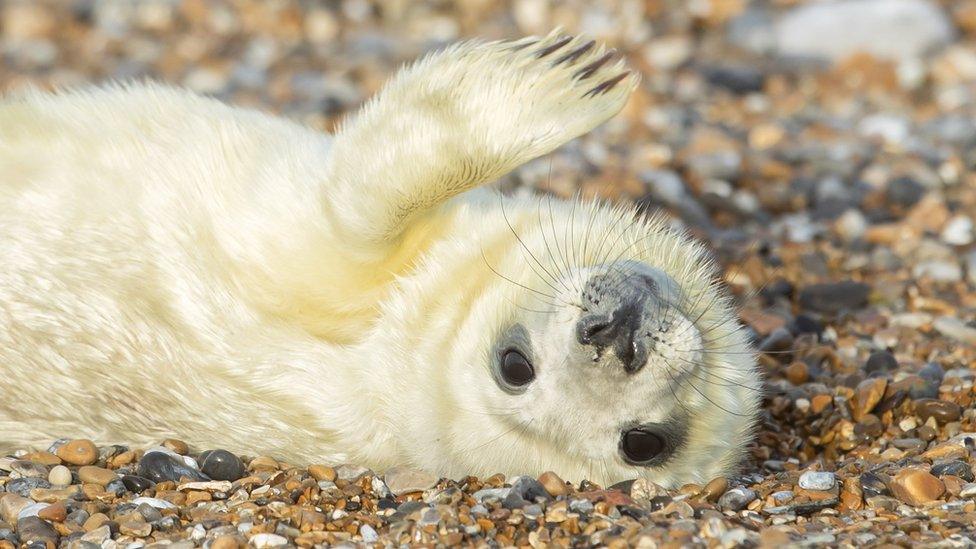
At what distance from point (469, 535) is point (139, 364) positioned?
4.27 feet

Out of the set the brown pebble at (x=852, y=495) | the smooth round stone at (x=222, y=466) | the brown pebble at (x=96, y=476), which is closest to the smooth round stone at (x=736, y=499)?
the brown pebble at (x=852, y=495)

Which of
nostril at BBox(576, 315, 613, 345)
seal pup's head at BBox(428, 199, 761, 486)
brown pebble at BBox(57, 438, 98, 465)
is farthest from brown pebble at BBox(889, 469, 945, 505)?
brown pebble at BBox(57, 438, 98, 465)

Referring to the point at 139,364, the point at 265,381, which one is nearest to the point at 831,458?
the point at 265,381

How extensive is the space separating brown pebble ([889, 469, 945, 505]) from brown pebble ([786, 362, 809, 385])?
3.70ft

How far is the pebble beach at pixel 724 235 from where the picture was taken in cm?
370

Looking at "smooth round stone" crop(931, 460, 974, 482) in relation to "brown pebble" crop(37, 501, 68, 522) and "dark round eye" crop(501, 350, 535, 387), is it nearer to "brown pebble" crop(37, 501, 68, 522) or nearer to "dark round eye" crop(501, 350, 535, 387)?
"dark round eye" crop(501, 350, 535, 387)

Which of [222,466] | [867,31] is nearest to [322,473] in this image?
[222,466]

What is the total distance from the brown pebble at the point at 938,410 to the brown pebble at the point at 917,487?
65cm

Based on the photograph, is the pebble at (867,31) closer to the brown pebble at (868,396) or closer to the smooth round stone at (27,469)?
the brown pebble at (868,396)

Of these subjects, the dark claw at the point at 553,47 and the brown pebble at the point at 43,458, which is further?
the dark claw at the point at 553,47

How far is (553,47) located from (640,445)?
141 centimetres

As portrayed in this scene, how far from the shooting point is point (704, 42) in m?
9.14

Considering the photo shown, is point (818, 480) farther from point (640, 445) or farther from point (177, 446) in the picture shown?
point (177, 446)

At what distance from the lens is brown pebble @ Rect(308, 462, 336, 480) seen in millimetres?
4070
